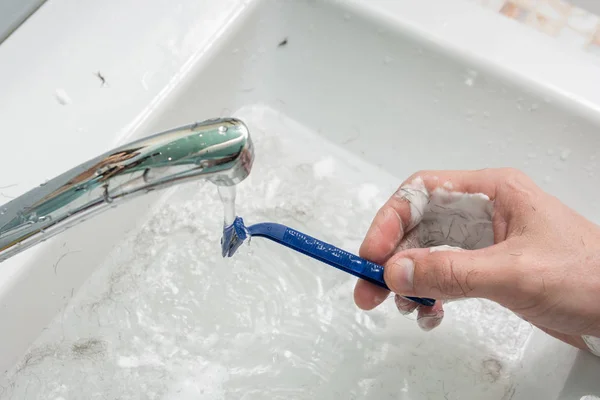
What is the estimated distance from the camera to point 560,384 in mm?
631

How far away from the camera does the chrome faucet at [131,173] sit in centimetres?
38

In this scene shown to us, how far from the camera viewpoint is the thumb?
49 cm

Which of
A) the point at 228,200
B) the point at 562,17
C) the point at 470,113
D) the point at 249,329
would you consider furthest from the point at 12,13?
the point at 562,17

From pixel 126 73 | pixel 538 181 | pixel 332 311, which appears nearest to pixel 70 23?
pixel 126 73

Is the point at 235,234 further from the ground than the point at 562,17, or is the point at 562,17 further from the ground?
the point at 562,17

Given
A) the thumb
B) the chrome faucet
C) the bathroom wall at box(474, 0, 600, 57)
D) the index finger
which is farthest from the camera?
the bathroom wall at box(474, 0, 600, 57)

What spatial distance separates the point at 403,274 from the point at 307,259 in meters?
0.28

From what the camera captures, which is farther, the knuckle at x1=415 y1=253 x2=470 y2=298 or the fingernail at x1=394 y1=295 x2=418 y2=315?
the fingernail at x1=394 y1=295 x2=418 y2=315

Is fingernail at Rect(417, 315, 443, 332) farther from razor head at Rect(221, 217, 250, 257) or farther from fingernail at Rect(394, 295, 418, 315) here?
razor head at Rect(221, 217, 250, 257)

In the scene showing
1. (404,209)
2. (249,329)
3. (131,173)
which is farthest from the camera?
(249,329)

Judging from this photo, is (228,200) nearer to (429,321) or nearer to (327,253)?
(327,253)

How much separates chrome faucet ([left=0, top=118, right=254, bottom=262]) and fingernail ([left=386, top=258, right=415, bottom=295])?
195 mm

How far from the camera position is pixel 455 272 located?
49cm

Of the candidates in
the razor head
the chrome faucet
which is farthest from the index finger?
the chrome faucet
